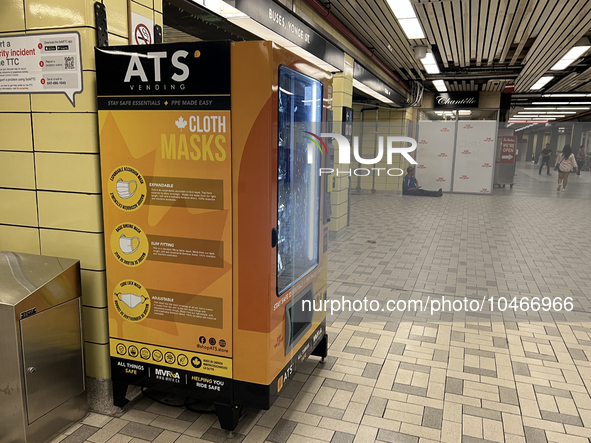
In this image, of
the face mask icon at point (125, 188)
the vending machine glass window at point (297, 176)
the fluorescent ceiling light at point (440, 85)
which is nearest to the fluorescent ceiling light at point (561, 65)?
the fluorescent ceiling light at point (440, 85)

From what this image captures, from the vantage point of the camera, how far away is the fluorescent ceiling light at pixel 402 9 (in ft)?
18.3

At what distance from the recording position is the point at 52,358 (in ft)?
7.66

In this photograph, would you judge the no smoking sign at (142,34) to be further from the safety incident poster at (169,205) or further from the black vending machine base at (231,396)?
the black vending machine base at (231,396)

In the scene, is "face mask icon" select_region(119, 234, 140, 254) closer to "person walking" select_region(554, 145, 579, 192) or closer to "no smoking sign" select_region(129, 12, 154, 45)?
"no smoking sign" select_region(129, 12, 154, 45)

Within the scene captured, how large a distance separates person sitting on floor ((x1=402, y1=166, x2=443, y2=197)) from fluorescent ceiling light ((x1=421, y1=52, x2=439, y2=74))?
3.07m

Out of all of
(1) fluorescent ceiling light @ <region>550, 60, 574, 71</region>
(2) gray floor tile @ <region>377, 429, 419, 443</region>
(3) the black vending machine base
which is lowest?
(2) gray floor tile @ <region>377, 429, 419, 443</region>

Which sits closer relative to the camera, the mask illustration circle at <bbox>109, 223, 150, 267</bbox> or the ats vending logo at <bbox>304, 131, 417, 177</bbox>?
the mask illustration circle at <bbox>109, 223, 150, 267</bbox>

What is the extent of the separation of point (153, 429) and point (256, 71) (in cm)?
196

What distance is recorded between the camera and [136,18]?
2.62 metres

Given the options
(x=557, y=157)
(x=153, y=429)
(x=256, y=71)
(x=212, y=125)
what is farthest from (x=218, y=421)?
(x=557, y=157)

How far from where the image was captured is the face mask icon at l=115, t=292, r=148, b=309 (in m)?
2.49

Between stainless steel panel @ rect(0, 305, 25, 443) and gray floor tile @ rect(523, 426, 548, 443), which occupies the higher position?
stainless steel panel @ rect(0, 305, 25, 443)

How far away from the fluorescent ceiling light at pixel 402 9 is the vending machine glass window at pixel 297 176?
3.52 meters

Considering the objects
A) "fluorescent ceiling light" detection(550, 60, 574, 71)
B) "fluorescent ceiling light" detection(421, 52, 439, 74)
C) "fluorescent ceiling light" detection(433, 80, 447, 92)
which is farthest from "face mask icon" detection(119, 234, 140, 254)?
"fluorescent ceiling light" detection(433, 80, 447, 92)
